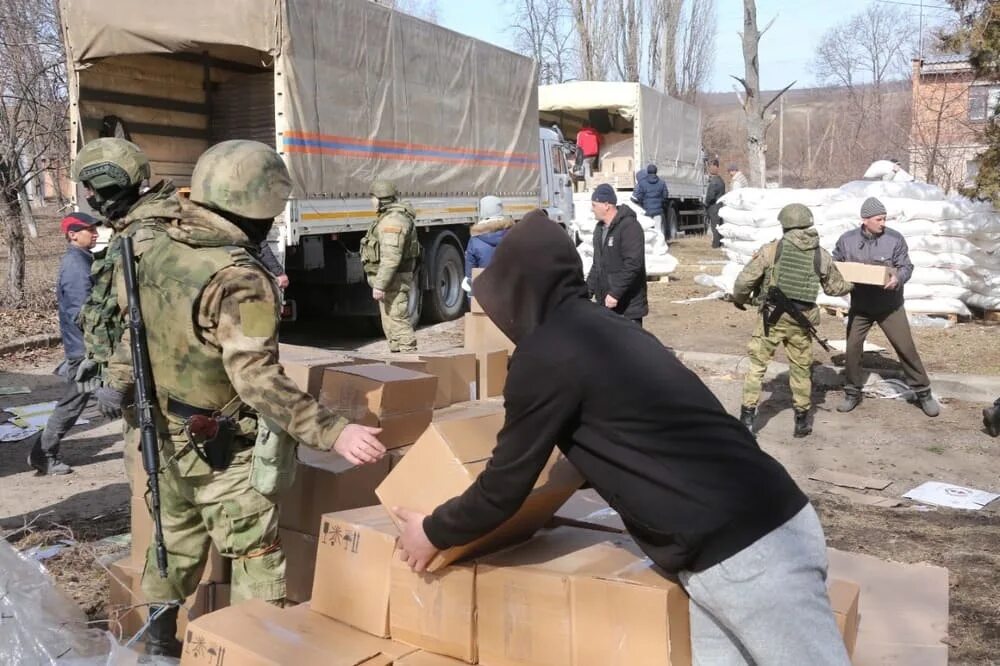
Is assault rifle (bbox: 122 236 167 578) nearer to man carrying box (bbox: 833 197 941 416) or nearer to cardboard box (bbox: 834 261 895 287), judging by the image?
cardboard box (bbox: 834 261 895 287)

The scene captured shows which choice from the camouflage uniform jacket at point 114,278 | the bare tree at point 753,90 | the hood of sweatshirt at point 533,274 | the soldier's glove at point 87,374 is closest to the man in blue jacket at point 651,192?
the bare tree at point 753,90

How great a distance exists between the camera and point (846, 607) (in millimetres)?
2354

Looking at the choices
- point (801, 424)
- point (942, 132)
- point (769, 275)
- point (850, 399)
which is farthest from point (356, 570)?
point (942, 132)

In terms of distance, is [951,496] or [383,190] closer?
[951,496]

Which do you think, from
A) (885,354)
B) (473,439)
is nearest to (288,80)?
(885,354)

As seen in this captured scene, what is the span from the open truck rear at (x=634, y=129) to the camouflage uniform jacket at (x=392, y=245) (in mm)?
12571

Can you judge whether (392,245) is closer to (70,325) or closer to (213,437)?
(70,325)

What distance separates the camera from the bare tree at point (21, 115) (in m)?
11.4

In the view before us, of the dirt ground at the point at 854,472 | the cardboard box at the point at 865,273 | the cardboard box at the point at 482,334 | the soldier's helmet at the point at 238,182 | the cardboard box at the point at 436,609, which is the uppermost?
the soldier's helmet at the point at 238,182

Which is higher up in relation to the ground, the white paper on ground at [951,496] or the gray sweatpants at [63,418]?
the gray sweatpants at [63,418]

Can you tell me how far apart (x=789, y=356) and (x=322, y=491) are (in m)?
4.59

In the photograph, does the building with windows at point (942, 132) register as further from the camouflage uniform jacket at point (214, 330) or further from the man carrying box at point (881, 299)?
the camouflage uniform jacket at point (214, 330)

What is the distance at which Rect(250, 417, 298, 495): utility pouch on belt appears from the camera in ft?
9.55

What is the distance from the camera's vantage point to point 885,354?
9.40 metres
